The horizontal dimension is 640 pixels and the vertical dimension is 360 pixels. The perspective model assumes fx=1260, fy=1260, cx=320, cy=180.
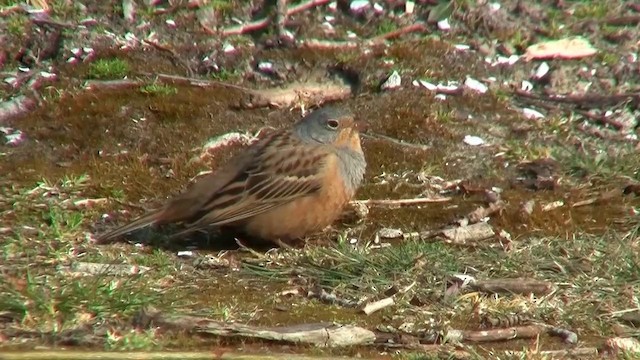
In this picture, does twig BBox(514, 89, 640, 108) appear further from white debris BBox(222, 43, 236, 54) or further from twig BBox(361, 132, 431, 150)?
white debris BBox(222, 43, 236, 54)

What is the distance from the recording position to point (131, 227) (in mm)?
7402

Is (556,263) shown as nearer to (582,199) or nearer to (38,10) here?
(582,199)

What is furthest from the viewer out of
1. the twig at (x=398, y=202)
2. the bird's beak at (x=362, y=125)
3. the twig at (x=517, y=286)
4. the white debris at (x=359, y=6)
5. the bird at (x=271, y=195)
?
the white debris at (x=359, y=6)

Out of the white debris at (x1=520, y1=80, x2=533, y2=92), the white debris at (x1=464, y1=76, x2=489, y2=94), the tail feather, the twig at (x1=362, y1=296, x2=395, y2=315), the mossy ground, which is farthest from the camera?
the white debris at (x1=520, y1=80, x2=533, y2=92)

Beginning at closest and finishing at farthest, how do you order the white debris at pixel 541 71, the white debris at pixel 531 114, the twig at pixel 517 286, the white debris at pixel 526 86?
the twig at pixel 517 286, the white debris at pixel 531 114, the white debris at pixel 526 86, the white debris at pixel 541 71

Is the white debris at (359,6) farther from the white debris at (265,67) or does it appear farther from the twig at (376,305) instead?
the twig at (376,305)

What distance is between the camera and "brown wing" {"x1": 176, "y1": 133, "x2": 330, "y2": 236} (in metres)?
7.65

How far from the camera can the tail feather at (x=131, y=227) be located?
24.1 feet

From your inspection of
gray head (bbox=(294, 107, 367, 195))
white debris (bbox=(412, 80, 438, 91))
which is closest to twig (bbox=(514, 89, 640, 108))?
white debris (bbox=(412, 80, 438, 91))

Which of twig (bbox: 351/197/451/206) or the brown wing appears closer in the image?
the brown wing

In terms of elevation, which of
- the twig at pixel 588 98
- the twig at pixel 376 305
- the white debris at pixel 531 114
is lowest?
the twig at pixel 376 305

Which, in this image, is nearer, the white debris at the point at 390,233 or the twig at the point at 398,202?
the white debris at the point at 390,233

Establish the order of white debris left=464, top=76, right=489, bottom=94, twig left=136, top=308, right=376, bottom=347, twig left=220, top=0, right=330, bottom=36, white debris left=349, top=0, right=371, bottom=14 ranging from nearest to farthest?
twig left=136, top=308, right=376, bottom=347
white debris left=464, top=76, right=489, bottom=94
twig left=220, top=0, right=330, bottom=36
white debris left=349, top=0, right=371, bottom=14

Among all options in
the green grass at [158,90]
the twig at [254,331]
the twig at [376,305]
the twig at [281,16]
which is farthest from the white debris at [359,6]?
the twig at [254,331]
